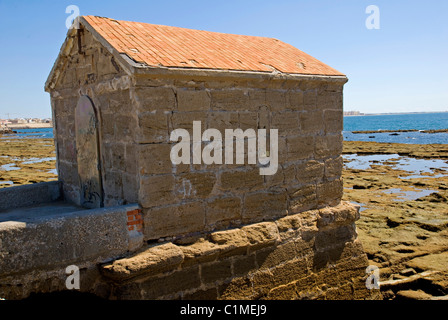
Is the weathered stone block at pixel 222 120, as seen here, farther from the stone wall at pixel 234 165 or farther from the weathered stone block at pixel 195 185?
the weathered stone block at pixel 195 185

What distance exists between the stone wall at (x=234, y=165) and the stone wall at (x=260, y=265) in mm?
186

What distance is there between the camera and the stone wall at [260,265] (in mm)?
3740

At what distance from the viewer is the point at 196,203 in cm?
413

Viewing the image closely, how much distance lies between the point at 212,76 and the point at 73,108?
7.68 feet

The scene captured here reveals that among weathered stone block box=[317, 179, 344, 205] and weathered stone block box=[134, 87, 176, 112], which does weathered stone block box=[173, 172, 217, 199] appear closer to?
weathered stone block box=[134, 87, 176, 112]

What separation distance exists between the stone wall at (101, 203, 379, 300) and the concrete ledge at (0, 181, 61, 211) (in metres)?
2.53

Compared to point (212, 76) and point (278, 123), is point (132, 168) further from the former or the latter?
point (278, 123)

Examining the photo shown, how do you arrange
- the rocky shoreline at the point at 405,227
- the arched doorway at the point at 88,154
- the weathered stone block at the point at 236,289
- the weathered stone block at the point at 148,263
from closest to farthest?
the weathered stone block at the point at 148,263 < the weathered stone block at the point at 236,289 < the arched doorway at the point at 88,154 < the rocky shoreline at the point at 405,227

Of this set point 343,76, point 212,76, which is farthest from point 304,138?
point 212,76

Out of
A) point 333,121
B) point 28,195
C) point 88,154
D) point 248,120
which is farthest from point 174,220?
point 28,195

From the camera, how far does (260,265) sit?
14.9 ft

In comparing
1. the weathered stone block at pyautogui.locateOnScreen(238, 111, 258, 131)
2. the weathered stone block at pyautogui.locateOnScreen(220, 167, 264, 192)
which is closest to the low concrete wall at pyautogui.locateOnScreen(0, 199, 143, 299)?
the weathered stone block at pyautogui.locateOnScreen(220, 167, 264, 192)

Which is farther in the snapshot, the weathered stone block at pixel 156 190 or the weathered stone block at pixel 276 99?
the weathered stone block at pixel 276 99

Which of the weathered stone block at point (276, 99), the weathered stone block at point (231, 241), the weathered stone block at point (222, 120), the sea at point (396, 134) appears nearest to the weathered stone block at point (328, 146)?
the weathered stone block at point (276, 99)
